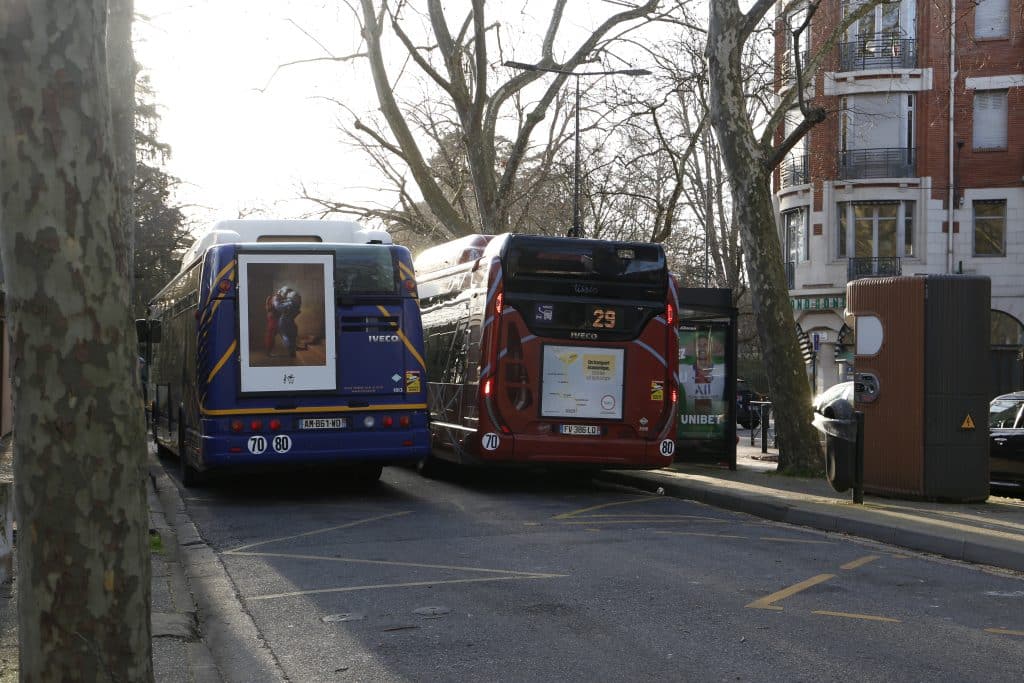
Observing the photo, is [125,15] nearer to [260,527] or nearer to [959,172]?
[260,527]

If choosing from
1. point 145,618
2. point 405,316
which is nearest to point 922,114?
point 405,316

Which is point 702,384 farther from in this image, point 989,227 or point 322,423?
point 989,227

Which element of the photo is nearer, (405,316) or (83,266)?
(83,266)

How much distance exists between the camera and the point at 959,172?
38.0 metres

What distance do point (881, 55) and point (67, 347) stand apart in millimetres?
38460

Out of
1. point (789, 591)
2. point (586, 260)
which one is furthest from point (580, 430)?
point (789, 591)

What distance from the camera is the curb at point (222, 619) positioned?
611cm

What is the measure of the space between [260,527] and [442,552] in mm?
2683

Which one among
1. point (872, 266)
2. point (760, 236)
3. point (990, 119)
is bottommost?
point (760, 236)

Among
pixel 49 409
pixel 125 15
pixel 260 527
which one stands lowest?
pixel 260 527

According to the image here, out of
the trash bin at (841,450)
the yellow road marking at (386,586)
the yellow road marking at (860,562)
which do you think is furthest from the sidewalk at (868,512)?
the yellow road marking at (386,586)

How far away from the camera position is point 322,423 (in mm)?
13477

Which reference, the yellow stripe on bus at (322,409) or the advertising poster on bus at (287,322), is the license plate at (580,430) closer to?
the yellow stripe on bus at (322,409)

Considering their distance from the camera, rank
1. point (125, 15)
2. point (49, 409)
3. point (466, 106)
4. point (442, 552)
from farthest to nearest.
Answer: point (466, 106) < point (125, 15) < point (442, 552) < point (49, 409)
